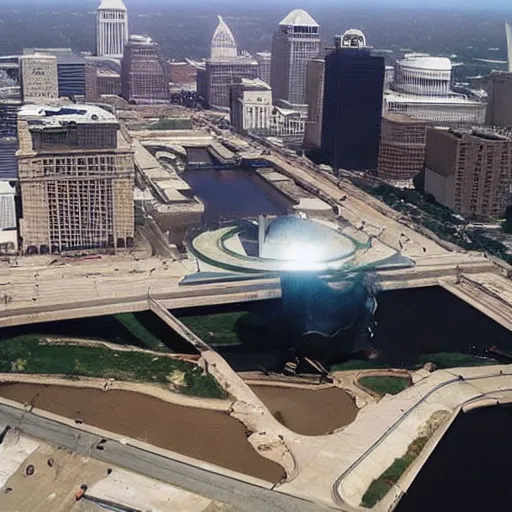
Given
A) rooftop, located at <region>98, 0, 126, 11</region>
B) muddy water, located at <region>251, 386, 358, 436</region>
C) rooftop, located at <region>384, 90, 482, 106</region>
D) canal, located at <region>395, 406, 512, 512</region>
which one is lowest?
muddy water, located at <region>251, 386, 358, 436</region>

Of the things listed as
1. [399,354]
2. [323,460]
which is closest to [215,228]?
[399,354]

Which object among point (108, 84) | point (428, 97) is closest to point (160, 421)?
point (428, 97)

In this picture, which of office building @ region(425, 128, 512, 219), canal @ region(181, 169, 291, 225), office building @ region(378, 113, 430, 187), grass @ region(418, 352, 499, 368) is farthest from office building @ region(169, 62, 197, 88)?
grass @ region(418, 352, 499, 368)

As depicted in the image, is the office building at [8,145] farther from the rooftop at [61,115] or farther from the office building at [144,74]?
the office building at [144,74]

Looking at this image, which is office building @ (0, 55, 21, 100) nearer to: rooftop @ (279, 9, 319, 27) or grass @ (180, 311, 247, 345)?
rooftop @ (279, 9, 319, 27)

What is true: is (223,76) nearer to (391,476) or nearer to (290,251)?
(290,251)

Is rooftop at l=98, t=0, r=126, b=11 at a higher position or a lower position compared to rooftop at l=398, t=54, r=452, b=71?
higher
